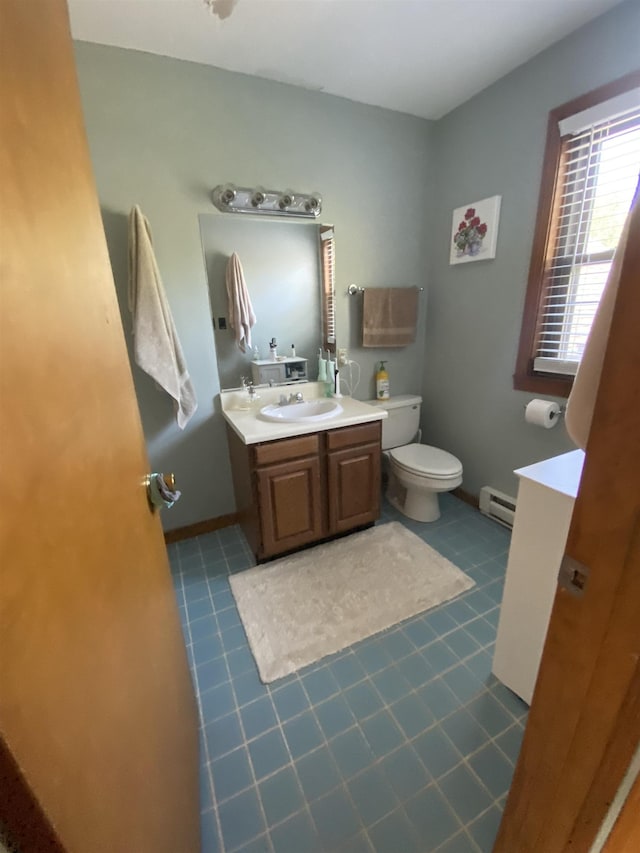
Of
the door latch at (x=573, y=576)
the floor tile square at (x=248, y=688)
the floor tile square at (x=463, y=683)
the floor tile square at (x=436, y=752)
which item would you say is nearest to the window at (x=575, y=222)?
the floor tile square at (x=463, y=683)

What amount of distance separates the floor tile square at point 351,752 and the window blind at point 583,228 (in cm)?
180

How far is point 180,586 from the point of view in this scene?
6.25ft

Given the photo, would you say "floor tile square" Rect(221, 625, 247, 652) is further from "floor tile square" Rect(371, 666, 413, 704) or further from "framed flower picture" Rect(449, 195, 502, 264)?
"framed flower picture" Rect(449, 195, 502, 264)

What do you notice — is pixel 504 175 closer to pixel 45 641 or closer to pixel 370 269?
pixel 370 269

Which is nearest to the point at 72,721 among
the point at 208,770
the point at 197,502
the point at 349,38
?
the point at 208,770

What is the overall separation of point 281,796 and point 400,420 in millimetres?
2015

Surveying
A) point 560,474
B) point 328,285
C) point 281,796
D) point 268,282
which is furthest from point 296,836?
point 328,285

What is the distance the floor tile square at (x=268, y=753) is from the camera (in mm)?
1127

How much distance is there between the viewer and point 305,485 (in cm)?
195

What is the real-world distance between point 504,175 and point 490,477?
1.78 m

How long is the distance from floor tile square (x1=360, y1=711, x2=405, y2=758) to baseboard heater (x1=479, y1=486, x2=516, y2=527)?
4.69ft

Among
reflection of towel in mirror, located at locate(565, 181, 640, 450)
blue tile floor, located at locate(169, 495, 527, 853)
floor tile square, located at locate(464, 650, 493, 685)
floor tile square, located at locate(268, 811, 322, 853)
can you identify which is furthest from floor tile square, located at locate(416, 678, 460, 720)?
reflection of towel in mirror, located at locate(565, 181, 640, 450)

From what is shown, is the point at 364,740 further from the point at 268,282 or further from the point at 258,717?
the point at 268,282

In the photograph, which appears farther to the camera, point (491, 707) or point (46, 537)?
point (491, 707)
